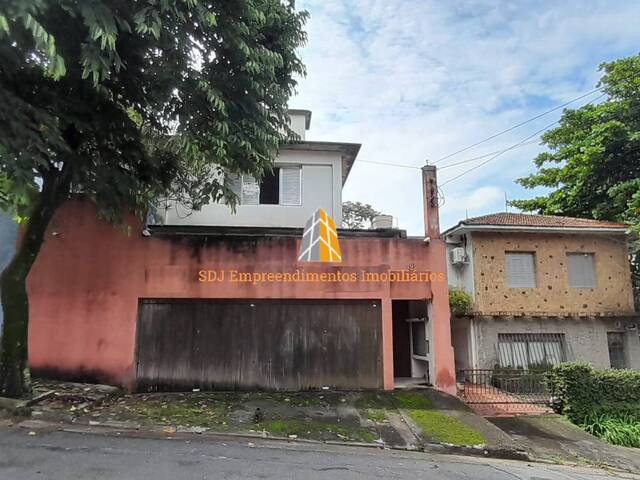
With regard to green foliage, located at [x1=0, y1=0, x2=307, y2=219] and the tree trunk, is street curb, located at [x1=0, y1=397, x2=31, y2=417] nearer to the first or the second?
the tree trunk

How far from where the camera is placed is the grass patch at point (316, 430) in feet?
23.2

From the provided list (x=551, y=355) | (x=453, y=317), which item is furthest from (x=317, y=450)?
(x=551, y=355)

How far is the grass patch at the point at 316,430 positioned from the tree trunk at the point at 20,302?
14.7 ft

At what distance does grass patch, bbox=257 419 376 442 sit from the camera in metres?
7.07

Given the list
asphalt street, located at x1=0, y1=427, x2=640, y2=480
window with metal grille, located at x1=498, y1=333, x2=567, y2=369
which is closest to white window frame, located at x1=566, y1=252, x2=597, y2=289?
window with metal grille, located at x1=498, y1=333, x2=567, y2=369

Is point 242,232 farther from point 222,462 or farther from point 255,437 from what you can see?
point 222,462

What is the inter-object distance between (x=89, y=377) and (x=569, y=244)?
1503cm

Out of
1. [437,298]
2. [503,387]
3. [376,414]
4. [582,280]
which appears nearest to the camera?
[376,414]

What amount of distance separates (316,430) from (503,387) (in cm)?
750

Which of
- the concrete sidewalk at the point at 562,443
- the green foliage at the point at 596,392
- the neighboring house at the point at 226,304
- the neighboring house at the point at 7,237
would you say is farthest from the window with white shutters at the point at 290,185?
the green foliage at the point at 596,392

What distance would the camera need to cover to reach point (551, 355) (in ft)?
45.8

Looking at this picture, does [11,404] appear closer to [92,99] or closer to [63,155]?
[63,155]

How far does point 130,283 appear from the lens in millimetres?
9703

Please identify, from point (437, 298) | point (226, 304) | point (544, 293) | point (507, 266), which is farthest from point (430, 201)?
point (544, 293)
